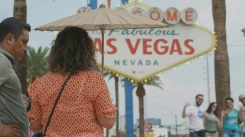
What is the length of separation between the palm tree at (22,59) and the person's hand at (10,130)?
11.7 metres

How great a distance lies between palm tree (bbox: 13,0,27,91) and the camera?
15539 mm

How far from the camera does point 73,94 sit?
4.31 m

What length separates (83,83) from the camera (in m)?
4.34

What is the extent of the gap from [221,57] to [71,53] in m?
14.3

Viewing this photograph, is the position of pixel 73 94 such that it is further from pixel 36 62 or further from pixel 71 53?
pixel 36 62

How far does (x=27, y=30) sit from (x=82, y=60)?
493mm

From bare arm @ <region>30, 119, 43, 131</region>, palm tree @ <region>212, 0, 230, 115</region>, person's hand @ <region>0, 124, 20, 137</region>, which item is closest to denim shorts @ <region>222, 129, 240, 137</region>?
palm tree @ <region>212, 0, 230, 115</region>

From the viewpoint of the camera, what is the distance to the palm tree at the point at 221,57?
17828 millimetres

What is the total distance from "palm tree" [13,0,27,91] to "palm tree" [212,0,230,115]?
5606 millimetres

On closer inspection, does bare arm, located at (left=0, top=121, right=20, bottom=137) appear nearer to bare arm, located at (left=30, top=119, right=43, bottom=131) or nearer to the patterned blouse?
the patterned blouse

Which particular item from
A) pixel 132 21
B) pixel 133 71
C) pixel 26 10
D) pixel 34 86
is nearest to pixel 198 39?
pixel 133 71

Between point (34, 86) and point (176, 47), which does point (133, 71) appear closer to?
point (176, 47)

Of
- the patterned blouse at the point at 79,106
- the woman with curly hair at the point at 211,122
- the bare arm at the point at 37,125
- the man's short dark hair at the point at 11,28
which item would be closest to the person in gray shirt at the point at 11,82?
the man's short dark hair at the point at 11,28

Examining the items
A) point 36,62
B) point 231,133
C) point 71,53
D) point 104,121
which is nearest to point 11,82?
point 71,53
